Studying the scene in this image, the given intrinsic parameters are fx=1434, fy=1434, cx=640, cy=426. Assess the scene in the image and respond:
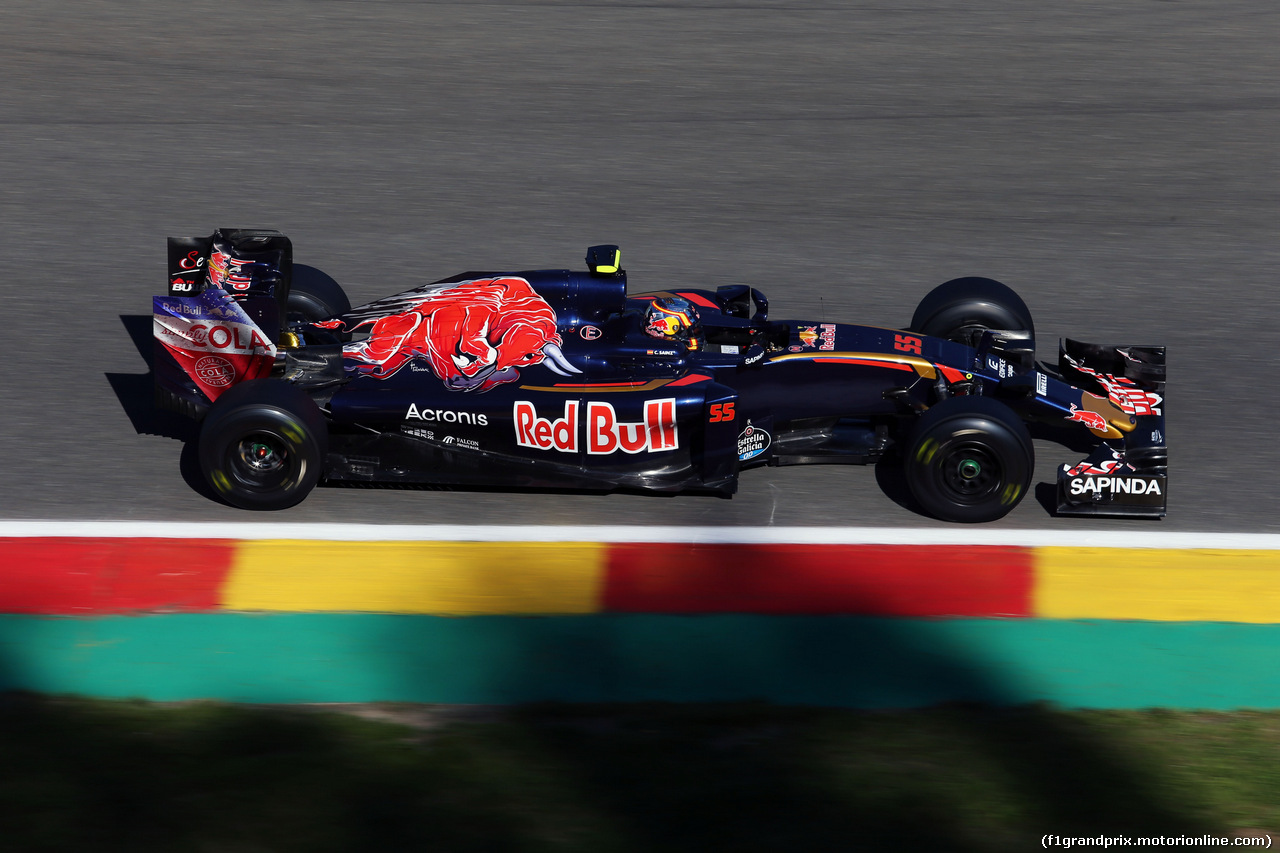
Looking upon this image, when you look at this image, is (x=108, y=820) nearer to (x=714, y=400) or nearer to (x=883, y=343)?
(x=714, y=400)

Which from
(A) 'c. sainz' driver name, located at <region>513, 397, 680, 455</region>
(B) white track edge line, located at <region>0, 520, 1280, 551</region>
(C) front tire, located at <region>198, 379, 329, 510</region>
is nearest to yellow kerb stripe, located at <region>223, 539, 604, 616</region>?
(B) white track edge line, located at <region>0, 520, 1280, 551</region>

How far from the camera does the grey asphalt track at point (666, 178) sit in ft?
22.3

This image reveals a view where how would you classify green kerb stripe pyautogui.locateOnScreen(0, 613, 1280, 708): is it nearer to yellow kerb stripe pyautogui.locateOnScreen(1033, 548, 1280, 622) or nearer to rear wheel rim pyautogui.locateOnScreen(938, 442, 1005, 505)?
yellow kerb stripe pyautogui.locateOnScreen(1033, 548, 1280, 622)

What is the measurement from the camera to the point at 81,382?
7418mm

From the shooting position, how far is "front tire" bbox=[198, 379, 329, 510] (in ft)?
19.2

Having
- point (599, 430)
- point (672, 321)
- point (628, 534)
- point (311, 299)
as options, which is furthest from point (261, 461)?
point (672, 321)

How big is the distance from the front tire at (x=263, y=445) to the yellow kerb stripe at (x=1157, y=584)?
299cm

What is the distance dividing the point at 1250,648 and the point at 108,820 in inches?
154

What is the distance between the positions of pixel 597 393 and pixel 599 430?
0.51 feet

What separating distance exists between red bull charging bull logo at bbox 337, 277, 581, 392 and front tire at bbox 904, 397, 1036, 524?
1525 millimetres

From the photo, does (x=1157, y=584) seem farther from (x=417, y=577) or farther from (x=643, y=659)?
(x=417, y=577)

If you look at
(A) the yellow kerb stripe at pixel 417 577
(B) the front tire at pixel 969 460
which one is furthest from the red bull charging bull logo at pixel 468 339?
(B) the front tire at pixel 969 460

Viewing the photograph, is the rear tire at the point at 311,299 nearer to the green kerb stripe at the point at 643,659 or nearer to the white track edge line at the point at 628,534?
the white track edge line at the point at 628,534

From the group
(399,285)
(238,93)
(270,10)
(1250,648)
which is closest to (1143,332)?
(1250,648)
